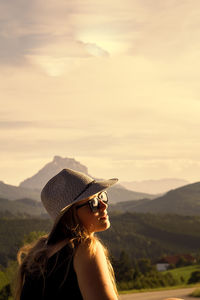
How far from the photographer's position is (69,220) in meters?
3.14

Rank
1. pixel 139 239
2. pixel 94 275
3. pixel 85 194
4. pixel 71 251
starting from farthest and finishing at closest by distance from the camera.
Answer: pixel 139 239, pixel 85 194, pixel 71 251, pixel 94 275

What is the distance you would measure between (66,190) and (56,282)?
0.58 meters

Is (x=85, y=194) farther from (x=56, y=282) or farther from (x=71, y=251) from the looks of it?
(x=56, y=282)

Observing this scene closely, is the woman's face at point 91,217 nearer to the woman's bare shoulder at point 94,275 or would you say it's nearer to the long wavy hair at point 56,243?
the long wavy hair at point 56,243

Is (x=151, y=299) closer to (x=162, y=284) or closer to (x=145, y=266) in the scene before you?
(x=162, y=284)

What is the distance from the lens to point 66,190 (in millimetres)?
3184

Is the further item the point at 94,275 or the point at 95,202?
the point at 95,202

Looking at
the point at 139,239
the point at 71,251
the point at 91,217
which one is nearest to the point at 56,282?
the point at 71,251

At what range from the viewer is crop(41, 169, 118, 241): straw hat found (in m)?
3.11

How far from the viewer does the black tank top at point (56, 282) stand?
2818 mm

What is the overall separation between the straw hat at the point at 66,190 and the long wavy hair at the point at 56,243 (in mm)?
51

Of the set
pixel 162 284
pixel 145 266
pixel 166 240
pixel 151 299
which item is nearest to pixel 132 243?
pixel 166 240

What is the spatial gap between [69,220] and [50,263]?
30cm

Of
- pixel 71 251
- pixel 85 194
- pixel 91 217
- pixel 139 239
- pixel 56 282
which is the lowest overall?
pixel 139 239
